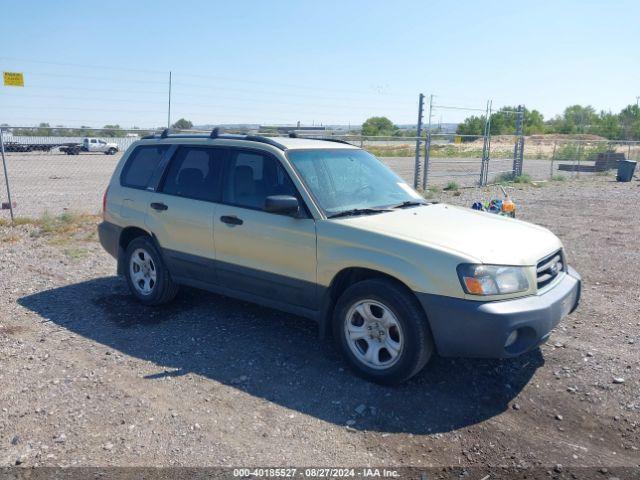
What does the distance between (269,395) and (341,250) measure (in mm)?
1202

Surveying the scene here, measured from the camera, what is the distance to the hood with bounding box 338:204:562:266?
400 centimetres

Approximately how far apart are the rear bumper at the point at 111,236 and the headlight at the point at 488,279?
157 inches

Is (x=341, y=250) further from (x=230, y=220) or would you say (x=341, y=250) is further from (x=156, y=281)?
(x=156, y=281)

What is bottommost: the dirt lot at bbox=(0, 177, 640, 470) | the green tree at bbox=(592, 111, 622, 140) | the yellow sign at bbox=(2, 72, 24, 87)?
the dirt lot at bbox=(0, 177, 640, 470)

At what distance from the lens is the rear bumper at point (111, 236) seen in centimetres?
625

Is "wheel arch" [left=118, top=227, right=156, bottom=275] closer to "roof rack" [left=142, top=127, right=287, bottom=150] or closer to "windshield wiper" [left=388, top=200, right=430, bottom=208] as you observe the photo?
"roof rack" [left=142, top=127, right=287, bottom=150]

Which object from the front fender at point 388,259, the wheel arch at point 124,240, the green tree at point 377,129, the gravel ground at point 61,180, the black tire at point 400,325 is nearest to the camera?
the front fender at point 388,259

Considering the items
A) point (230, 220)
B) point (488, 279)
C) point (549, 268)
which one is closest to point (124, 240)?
point (230, 220)

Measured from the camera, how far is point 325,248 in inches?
174

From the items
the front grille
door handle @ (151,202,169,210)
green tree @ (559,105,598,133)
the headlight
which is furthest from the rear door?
green tree @ (559,105,598,133)

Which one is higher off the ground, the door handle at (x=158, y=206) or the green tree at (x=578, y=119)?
the green tree at (x=578, y=119)

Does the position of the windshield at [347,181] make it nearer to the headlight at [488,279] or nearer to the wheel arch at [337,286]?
the wheel arch at [337,286]

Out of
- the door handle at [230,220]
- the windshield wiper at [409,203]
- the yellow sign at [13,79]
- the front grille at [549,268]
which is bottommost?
the front grille at [549,268]

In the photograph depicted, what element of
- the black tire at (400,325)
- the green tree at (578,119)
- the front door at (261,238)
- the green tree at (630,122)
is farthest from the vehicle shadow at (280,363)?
the green tree at (578,119)
